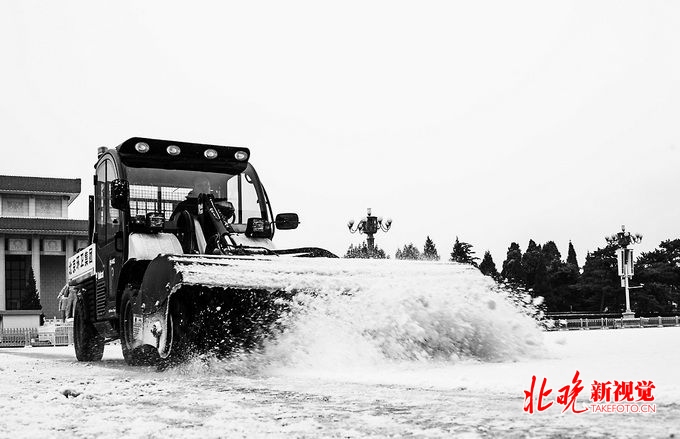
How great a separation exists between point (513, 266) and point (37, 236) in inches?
1675

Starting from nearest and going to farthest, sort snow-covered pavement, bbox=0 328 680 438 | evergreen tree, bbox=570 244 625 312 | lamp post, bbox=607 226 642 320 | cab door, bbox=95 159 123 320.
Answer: snow-covered pavement, bbox=0 328 680 438 → cab door, bbox=95 159 123 320 → lamp post, bbox=607 226 642 320 → evergreen tree, bbox=570 244 625 312

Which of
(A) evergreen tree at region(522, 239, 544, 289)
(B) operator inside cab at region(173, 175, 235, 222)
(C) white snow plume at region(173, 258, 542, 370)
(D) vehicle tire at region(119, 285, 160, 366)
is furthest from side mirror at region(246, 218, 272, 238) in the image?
(A) evergreen tree at region(522, 239, 544, 289)

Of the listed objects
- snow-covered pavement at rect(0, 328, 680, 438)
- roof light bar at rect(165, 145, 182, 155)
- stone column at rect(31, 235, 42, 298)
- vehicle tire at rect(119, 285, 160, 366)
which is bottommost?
snow-covered pavement at rect(0, 328, 680, 438)

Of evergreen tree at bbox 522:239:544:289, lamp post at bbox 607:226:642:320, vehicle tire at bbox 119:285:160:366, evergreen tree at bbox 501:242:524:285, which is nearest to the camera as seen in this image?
vehicle tire at bbox 119:285:160:366

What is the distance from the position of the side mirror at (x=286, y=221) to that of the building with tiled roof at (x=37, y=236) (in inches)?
2356

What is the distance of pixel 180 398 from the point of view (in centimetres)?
623

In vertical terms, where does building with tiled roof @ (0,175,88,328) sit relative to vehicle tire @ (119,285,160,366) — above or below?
above

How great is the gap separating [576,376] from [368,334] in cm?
243

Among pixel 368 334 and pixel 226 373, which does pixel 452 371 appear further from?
pixel 226 373

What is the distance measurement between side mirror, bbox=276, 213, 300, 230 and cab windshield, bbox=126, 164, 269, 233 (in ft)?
0.67

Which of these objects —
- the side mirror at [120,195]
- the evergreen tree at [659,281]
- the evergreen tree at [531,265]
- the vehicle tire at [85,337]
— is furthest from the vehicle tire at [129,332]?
the evergreen tree at [531,265]

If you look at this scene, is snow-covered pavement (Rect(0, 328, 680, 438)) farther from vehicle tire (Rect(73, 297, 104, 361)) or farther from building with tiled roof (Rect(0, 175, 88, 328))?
building with tiled roof (Rect(0, 175, 88, 328))

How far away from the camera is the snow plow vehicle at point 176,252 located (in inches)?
329

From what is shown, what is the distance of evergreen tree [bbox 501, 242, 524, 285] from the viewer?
262ft
